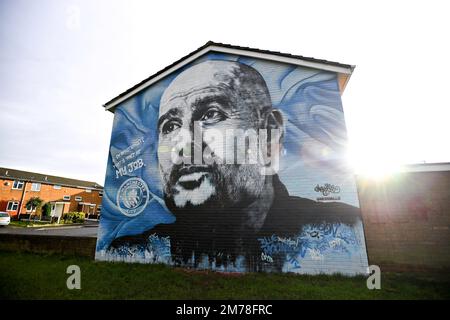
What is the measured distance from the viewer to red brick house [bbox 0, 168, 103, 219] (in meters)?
30.4

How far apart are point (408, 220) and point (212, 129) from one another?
25.6ft

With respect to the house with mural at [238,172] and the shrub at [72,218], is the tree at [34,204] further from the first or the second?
the house with mural at [238,172]

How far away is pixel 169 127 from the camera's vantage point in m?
9.86

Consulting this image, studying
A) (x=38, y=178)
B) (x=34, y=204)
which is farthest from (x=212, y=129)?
(x=38, y=178)

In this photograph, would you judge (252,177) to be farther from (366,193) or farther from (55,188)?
(55,188)

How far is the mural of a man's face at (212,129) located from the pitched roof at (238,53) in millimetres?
611

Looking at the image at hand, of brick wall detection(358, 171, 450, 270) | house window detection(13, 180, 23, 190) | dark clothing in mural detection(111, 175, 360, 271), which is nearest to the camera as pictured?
brick wall detection(358, 171, 450, 270)

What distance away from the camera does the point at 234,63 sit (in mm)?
9758

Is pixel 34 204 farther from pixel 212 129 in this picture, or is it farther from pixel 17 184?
pixel 212 129

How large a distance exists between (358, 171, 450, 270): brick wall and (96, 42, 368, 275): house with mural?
131cm

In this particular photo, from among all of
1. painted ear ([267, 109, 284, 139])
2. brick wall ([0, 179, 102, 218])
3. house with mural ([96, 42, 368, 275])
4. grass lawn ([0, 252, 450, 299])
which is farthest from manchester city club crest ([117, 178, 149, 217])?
brick wall ([0, 179, 102, 218])
